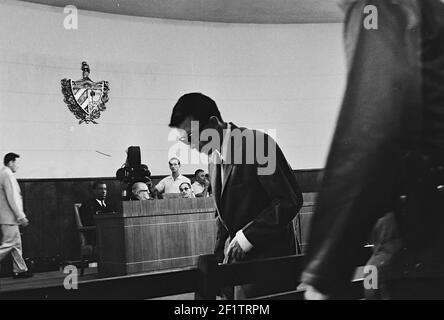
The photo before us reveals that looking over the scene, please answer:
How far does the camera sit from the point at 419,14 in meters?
0.99

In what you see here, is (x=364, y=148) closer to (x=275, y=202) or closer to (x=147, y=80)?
(x=275, y=202)

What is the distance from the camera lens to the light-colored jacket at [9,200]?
Result: 7984 millimetres

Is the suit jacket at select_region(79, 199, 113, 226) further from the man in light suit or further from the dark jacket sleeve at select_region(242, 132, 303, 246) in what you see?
the dark jacket sleeve at select_region(242, 132, 303, 246)

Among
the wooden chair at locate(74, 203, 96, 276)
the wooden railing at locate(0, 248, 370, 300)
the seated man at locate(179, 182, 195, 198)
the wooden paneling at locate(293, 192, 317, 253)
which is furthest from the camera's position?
the seated man at locate(179, 182, 195, 198)

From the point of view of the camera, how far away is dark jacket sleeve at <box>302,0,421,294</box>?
0.88m

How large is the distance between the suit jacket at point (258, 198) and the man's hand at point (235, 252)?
0.03 m

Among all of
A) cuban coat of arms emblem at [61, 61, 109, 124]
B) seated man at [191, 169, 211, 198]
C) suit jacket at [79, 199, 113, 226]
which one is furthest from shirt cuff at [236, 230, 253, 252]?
cuban coat of arms emblem at [61, 61, 109, 124]

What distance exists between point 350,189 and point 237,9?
10.4 m

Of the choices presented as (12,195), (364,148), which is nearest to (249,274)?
(364,148)

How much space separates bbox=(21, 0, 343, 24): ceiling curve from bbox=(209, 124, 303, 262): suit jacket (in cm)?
821

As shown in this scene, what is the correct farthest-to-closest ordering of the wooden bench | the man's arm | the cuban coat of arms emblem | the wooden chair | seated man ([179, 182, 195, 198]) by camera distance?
the cuban coat of arms emblem < seated man ([179, 182, 195, 198]) < the wooden chair < the man's arm < the wooden bench

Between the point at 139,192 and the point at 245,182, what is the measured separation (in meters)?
5.65
